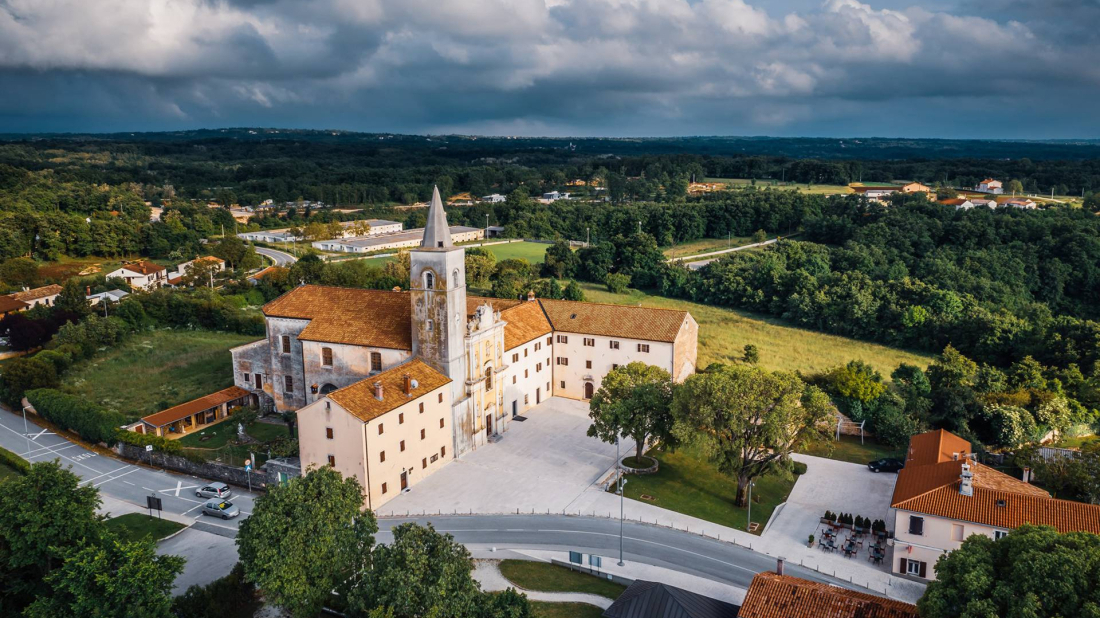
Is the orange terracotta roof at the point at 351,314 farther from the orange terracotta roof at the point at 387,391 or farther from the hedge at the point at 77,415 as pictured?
the hedge at the point at 77,415

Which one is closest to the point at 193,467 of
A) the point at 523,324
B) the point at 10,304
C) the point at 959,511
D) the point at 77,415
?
the point at 77,415

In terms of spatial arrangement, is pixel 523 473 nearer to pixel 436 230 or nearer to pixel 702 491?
pixel 702 491

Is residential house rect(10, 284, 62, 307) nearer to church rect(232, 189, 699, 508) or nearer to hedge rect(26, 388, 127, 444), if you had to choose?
hedge rect(26, 388, 127, 444)

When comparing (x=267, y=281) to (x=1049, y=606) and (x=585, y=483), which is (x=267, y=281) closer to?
(x=585, y=483)

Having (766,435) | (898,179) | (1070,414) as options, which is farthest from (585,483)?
(898,179)

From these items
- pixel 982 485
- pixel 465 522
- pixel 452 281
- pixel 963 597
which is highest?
pixel 452 281
